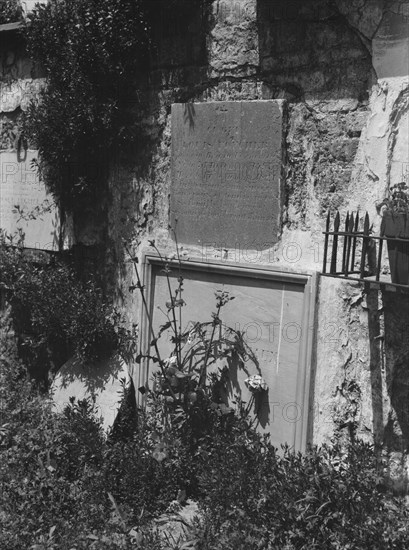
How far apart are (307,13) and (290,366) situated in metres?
1.93

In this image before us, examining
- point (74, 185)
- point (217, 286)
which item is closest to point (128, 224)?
point (74, 185)

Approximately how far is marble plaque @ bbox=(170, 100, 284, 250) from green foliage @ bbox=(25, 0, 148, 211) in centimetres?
47

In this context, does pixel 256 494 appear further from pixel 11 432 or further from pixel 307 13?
pixel 307 13

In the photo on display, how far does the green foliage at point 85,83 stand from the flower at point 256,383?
1.73m

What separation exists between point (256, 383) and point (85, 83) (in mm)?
2189

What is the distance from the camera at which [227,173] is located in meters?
4.19

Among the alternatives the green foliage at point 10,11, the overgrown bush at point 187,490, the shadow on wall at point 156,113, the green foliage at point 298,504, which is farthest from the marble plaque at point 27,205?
the green foliage at point 298,504

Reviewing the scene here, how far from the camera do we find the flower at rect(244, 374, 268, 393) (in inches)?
158

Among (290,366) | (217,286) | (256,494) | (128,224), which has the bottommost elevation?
(256,494)

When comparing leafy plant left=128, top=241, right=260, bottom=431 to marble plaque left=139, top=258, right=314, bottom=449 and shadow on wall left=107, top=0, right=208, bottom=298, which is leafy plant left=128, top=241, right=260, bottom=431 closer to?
marble plaque left=139, top=258, right=314, bottom=449

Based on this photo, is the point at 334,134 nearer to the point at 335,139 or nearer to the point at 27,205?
the point at 335,139

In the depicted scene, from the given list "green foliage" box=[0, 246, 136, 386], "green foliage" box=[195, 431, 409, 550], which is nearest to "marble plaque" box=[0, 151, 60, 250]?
"green foliage" box=[0, 246, 136, 386]

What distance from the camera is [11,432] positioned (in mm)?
4402

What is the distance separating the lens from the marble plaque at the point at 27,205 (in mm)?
5016
